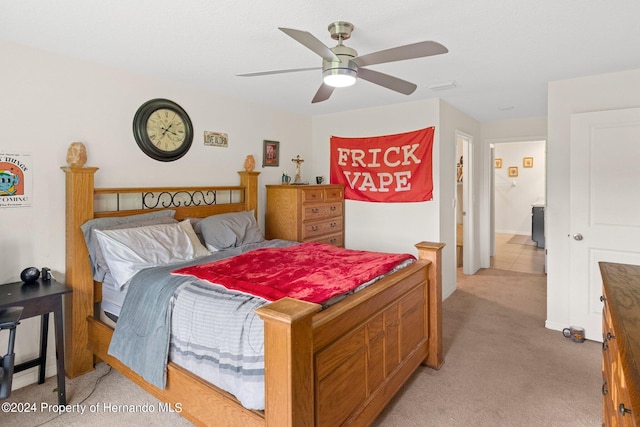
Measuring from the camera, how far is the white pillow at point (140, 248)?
2416 mm

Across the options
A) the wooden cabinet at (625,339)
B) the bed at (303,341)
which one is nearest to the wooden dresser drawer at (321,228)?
the bed at (303,341)

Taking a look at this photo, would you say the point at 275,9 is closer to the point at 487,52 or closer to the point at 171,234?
the point at 487,52

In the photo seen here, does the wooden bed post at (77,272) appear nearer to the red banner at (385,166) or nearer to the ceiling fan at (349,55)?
the ceiling fan at (349,55)

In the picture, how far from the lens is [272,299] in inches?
69.5

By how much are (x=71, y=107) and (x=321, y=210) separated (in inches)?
102

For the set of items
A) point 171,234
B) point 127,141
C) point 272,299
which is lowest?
point 272,299

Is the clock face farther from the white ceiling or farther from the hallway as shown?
the hallway

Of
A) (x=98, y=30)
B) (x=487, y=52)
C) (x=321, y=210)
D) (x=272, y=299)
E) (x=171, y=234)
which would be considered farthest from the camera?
(x=321, y=210)

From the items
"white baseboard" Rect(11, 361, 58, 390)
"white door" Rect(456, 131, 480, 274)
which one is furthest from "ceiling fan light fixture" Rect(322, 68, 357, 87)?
"white door" Rect(456, 131, 480, 274)

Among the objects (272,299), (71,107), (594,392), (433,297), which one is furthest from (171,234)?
(594,392)

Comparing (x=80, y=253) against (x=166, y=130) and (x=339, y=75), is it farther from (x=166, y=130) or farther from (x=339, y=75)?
(x=339, y=75)

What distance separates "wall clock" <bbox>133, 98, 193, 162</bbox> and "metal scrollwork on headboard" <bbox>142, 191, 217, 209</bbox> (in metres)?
0.34

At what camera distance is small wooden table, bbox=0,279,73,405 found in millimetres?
2102

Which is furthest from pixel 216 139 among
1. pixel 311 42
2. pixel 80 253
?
pixel 311 42
